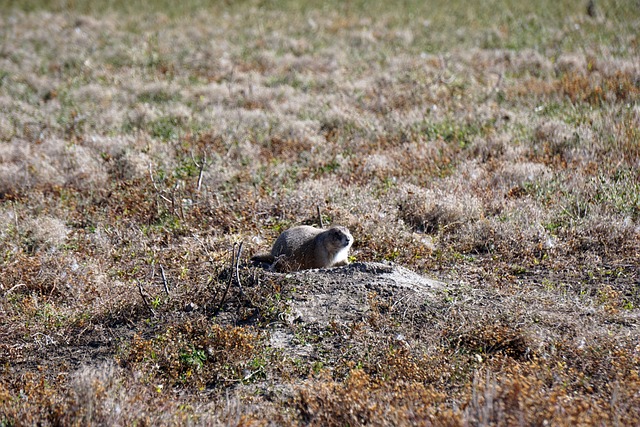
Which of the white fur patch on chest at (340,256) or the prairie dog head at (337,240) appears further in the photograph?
the white fur patch on chest at (340,256)

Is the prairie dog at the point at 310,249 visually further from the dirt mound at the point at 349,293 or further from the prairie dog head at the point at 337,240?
the dirt mound at the point at 349,293

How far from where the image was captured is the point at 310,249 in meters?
7.00

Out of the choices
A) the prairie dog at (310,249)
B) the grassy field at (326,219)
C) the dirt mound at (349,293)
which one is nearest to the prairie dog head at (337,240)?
the prairie dog at (310,249)

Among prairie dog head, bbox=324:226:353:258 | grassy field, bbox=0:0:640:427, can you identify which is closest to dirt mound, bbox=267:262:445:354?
grassy field, bbox=0:0:640:427

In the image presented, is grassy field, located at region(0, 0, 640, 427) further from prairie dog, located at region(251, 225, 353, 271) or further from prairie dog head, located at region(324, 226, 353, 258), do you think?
prairie dog head, located at region(324, 226, 353, 258)

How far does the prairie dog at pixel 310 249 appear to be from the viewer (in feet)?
22.6

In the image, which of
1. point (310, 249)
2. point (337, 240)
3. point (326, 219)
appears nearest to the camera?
point (337, 240)

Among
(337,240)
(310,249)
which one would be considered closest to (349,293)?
(337,240)

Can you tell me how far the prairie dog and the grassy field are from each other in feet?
2.04

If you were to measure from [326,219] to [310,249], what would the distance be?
4.16 feet

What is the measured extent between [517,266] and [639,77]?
6943 mm

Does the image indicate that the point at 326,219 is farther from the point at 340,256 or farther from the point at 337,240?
the point at 337,240

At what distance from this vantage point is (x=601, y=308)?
584 cm

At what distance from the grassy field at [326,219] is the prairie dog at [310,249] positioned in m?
0.62
